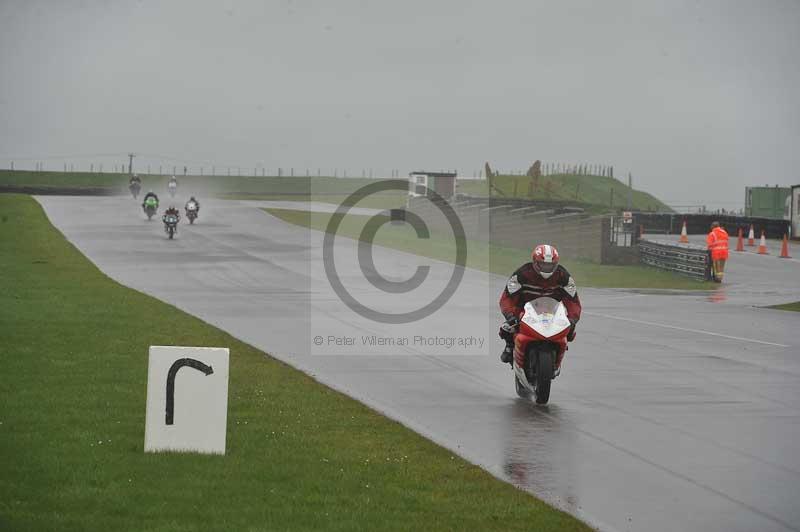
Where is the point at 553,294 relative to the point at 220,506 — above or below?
above

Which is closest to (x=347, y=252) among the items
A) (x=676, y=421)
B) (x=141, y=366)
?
(x=141, y=366)

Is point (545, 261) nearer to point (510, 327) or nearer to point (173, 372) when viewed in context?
point (510, 327)

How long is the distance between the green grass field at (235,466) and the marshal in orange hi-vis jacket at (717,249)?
22280 millimetres

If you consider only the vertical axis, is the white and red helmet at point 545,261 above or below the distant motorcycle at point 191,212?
below

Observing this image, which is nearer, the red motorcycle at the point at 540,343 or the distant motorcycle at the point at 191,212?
the red motorcycle at the point at 540,343

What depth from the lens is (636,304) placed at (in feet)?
92.8

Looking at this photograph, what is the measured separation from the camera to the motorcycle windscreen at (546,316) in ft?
44.5

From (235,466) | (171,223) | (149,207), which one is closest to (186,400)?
(235,466)

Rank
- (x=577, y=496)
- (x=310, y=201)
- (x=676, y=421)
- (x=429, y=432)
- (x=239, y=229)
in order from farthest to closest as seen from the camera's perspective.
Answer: (x=310, y=201) → (x=239, y=229) → (x=676, y=421) → (x=429, y=432) → (x=577, y=496)

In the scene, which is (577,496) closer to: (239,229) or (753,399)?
(753,399)

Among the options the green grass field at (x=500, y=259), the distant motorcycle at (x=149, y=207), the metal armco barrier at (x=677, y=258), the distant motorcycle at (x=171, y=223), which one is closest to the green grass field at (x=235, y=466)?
the green grass field at (x=500, y=259)

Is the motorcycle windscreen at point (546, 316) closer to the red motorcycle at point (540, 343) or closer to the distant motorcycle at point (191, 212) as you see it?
the red motorcycle at point (540, 343)

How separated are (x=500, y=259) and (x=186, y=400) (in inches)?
1327

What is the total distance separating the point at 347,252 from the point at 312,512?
112ft
